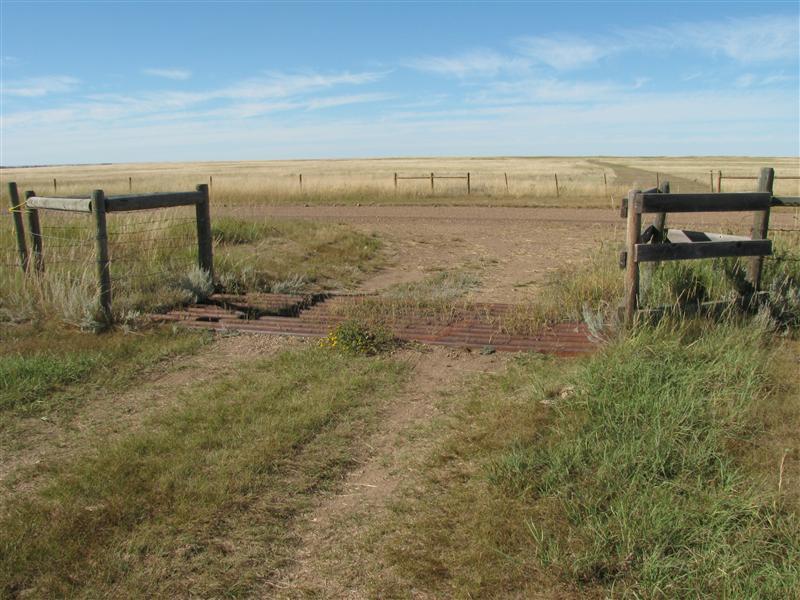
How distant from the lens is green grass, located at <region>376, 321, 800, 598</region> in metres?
3.08

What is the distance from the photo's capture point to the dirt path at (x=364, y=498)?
10.5ft

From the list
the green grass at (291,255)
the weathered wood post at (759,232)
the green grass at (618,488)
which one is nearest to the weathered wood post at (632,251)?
the green grass at (618,488)

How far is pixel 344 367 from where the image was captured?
20.2 ft

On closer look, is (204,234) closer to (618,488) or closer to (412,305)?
(412,305)

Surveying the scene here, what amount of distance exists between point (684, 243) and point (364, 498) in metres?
3.92

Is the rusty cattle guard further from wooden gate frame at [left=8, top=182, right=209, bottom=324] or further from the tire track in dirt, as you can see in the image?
the tire track in dirt

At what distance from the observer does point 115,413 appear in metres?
5.22

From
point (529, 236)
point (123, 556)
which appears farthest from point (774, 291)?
point (529, 236)

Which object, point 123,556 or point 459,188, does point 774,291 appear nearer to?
point 123,556

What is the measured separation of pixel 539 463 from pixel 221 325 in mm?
4595

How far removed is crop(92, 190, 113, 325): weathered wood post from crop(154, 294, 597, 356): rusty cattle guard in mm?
531

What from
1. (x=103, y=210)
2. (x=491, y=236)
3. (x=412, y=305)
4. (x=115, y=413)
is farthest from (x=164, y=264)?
(x=491, y=236)

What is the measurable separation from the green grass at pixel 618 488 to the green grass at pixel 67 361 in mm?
2981

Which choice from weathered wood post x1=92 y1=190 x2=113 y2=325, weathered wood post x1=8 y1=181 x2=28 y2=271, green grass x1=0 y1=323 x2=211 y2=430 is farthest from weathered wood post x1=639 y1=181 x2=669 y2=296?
weathered wood post x1=8 y1=181 x2=28 y2=271
